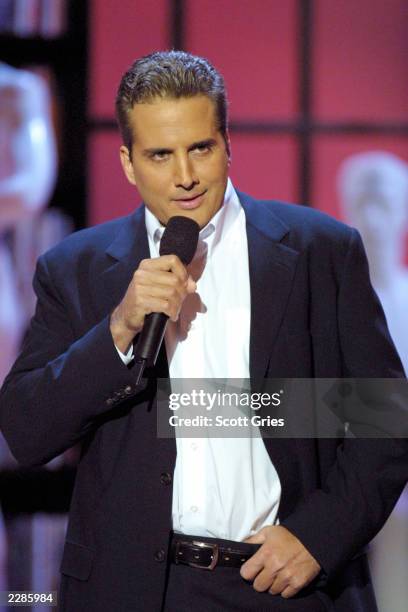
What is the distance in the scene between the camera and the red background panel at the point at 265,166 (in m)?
2.95

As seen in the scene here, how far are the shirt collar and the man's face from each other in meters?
0.06

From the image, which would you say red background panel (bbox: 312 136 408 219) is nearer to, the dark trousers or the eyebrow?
the eyebrow

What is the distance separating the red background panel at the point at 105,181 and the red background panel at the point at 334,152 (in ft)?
1.85

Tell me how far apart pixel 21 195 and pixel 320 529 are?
1.69 meters

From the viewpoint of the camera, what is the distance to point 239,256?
1.81m

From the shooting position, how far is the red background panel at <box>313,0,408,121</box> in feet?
9.70

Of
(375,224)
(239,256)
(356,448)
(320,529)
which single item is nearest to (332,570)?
(320,529)

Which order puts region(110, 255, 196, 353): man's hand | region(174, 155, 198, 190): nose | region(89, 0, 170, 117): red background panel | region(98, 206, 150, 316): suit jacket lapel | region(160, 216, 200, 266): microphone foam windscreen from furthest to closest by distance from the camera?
region(89, 0, 170, 117): red background panel, region(98, 206, 150, 316): suit jacket lapel, region(174, 155, 198, 190): nose, region(160, 216, 200, 266): microphone foam windscreen, region(110, 255, 196, 353): man's hand

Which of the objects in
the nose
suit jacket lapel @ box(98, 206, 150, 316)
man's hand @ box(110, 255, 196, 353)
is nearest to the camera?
man's hand @ box(110, 255, 196, 353)

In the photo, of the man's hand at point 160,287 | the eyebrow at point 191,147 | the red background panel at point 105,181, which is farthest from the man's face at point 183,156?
the red background panel at point 105,181

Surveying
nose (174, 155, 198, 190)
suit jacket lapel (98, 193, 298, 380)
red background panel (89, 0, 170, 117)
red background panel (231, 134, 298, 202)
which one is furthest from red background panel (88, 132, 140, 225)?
nose (174, 155, 198, 190)

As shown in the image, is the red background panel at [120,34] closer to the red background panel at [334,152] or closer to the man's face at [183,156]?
the red background panel at [334,152]

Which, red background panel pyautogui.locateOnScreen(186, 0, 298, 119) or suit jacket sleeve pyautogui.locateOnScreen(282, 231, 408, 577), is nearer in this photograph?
suit jacket sleeve pyautogui.locateOnScreen(282, 231, 408, 577)

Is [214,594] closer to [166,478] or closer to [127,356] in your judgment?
[166,478]
